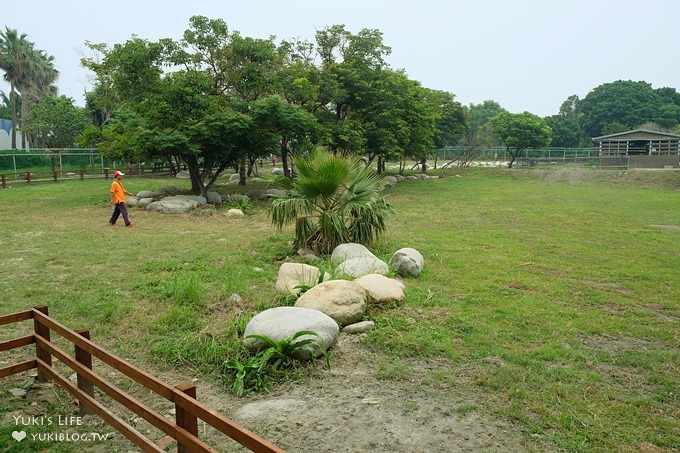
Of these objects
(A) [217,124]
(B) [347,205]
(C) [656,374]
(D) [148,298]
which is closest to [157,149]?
(A) [217,124]

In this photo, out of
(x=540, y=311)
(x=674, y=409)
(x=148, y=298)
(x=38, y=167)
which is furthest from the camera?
(x=38, y=167)

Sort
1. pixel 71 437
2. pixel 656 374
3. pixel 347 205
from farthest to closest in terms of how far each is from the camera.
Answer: pixel 347 205, pixel 656 374, pixel 71 437

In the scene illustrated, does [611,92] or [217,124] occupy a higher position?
[611,92]

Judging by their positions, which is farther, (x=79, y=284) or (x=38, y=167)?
(x=38, y=167)

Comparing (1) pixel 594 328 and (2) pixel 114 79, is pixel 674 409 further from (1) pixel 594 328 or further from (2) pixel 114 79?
(2) pixel 114 79

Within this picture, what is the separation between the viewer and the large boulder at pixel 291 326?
5188 millimetres

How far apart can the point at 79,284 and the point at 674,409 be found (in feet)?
24.1

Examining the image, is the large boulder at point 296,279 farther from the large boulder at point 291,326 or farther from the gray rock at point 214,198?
the gray rock at point 214,198

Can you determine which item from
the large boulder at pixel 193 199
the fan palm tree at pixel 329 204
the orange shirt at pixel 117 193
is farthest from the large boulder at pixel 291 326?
the large boulder at pixel 193 199

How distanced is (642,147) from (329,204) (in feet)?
134

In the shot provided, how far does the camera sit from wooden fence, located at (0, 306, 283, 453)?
8.81ft

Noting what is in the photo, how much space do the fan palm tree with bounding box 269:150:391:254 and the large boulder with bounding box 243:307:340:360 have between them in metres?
4.04

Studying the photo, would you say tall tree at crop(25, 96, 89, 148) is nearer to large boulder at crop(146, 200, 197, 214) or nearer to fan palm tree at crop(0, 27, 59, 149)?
fan palm tree at crop(0, 27, 59, 149)

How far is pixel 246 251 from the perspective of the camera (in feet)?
33.7
